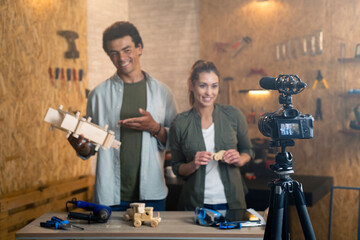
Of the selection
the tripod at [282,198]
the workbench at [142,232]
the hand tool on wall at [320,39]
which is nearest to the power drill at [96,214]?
Answer: the workbench at [142,232]

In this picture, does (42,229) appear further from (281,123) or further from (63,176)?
(63,176)

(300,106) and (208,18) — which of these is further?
(208,18)

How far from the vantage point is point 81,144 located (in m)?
2.31

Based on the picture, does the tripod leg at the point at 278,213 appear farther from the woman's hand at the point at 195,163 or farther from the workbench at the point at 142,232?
the woman's hand at the point at 195,163

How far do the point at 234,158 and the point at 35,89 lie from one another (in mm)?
1862

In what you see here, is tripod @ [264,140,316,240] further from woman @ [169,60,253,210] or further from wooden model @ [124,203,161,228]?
woman @ [169,60,253,210]


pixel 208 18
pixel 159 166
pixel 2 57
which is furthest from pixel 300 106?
pixel 2 57

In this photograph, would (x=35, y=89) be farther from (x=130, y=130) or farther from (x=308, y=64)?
(x=308, y=64)

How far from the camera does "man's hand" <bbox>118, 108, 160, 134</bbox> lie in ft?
8.20

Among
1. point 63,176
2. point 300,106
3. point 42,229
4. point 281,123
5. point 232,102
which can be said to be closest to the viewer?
point 281,123

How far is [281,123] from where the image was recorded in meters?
1.55

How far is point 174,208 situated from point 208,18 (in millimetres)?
2005

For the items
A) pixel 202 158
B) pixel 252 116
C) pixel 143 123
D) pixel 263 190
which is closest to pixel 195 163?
pixel 202 158

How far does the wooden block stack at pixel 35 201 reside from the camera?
9.86 ft
